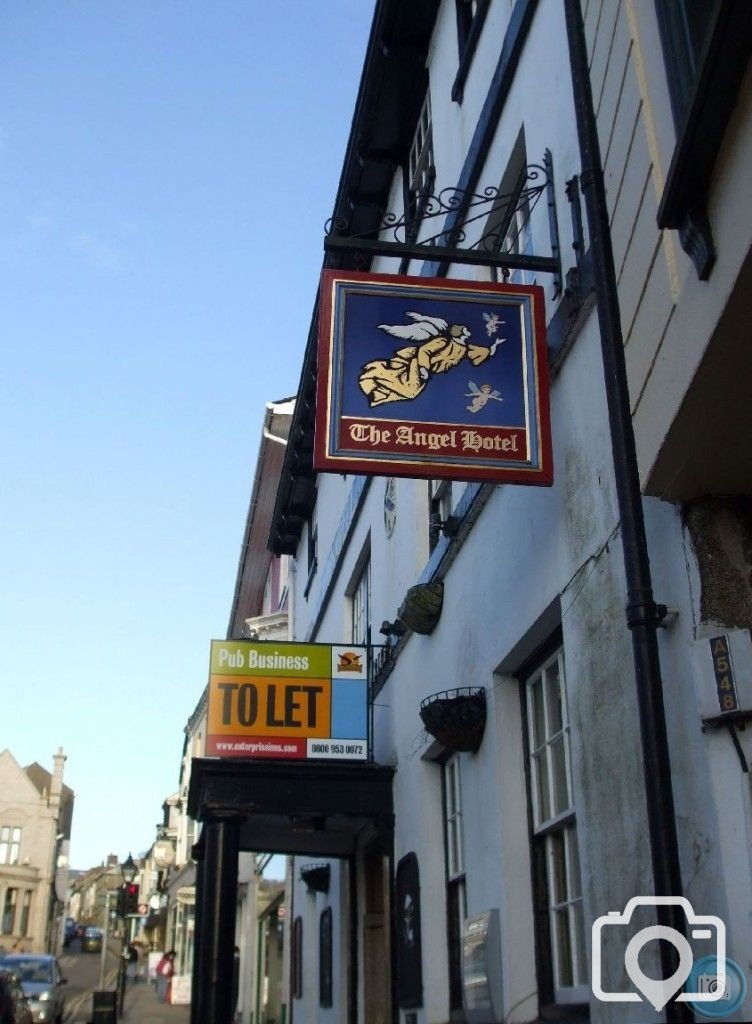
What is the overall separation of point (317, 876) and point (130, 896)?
39.3ft

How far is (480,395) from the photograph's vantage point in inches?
245

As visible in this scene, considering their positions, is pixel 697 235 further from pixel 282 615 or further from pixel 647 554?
pixel 282 615

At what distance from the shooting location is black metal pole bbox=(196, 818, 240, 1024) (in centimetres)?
933

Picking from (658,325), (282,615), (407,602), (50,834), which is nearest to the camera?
(658,325)

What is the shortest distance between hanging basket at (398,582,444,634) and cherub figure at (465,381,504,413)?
10.5 feet

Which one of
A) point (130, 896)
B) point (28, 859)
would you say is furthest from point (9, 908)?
point (130, 896)

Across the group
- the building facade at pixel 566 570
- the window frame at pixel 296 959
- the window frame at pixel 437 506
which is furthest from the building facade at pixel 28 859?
the window frame at pixel 437 506

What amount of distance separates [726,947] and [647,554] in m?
1.55

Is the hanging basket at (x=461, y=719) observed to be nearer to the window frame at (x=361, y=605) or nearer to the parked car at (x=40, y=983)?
the window frame at (x=361, y=605)

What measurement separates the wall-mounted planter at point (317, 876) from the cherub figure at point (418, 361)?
9954 millimetres

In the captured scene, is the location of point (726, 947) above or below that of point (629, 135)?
below

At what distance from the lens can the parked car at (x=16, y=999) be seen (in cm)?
1684

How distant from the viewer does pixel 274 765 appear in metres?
10.6

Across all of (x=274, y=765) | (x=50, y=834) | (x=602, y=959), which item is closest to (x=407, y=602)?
(x=274, y=765)
